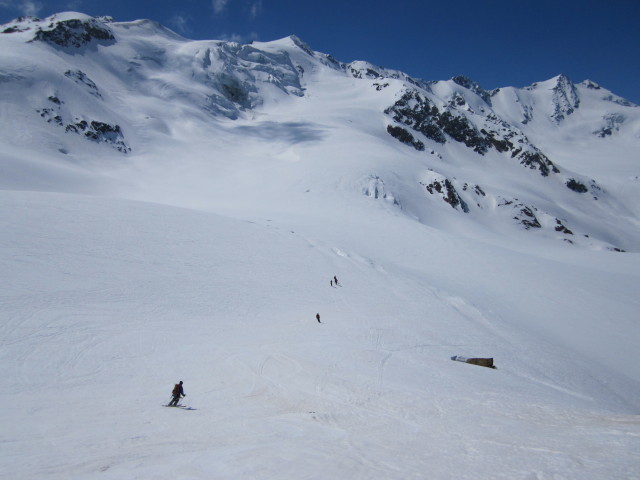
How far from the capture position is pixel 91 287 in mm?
21781

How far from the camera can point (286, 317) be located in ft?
78.6

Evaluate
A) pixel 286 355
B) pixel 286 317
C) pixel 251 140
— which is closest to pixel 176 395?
pixel 286 355

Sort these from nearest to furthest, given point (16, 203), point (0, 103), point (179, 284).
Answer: point (179, 284), point (16, 203), point (0, 103)

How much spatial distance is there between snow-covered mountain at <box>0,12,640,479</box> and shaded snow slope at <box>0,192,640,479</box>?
0.11 metres

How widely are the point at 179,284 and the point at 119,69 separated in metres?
124

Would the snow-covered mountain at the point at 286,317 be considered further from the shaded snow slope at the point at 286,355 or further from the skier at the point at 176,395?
the skier at the point at 176,395

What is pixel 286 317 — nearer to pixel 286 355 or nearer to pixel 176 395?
pixel 286 355

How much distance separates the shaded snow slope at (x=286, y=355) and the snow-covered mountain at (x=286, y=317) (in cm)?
11

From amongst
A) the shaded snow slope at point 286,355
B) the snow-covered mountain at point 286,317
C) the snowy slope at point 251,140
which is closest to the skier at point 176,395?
the shaded snow slope at point 286,355

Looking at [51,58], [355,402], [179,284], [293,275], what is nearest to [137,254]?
[179,284]

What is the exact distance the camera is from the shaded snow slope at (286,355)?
27.6ft

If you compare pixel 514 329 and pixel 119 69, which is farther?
pixel 119 69

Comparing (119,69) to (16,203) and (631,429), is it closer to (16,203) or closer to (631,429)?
(16,203)

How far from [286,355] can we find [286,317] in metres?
6.56
